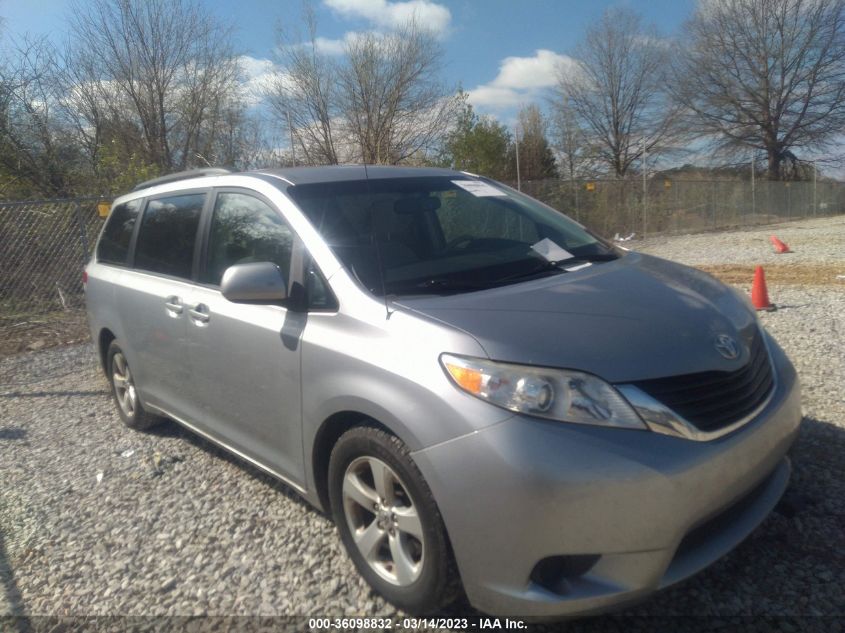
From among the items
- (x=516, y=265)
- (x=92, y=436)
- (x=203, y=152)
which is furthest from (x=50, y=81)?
(x=516, y=265)

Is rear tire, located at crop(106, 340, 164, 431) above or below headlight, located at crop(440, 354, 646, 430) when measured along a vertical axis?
below

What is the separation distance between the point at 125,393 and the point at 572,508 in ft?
13.6

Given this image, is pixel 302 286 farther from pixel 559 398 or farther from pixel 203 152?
pixel 203 152

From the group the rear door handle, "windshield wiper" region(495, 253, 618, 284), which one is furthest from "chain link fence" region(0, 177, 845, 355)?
"windshield wiper" region(495, 253, 618, 284)

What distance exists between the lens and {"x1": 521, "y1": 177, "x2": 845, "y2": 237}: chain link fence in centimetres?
2025

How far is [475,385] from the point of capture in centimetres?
227

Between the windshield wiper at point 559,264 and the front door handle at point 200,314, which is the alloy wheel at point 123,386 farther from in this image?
the windshield wiper at point 559,264

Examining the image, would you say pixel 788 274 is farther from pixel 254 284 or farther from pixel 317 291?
pixel 254 284

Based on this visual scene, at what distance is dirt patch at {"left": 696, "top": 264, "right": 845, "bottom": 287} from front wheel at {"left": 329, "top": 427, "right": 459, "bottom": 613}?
8798mm

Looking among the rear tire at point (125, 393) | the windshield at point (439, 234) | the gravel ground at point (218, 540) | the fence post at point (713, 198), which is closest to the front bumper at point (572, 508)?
the gravel ground at point (218, 540)

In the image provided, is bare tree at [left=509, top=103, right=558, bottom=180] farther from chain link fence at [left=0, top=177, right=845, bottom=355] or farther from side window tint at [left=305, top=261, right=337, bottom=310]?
side window tint at [left=305, top=261, right=337, bottom=310]

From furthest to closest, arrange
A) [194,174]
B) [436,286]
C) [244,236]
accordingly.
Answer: [194,174], [244,236], [436,286]

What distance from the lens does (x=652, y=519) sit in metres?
2.11

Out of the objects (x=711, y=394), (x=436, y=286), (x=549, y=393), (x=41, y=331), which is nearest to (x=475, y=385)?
(x=549, y=393)
